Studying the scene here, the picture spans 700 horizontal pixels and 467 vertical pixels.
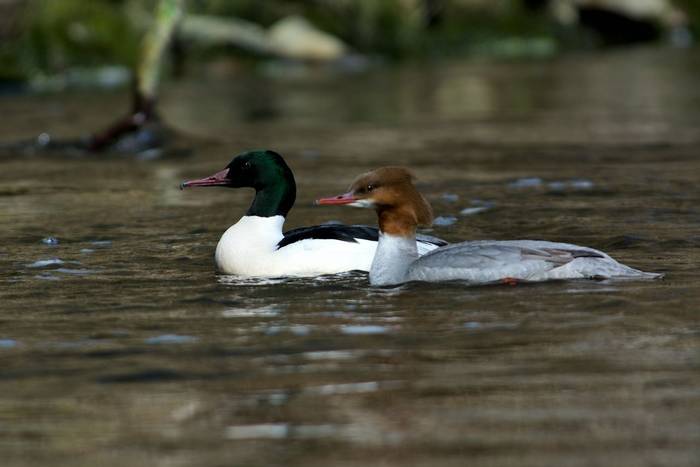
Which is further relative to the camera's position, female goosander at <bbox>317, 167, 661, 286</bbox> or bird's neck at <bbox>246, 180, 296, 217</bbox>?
bird's neck at <bbox>246, 180, 296, 217</bbox>

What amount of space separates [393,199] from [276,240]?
1.27m

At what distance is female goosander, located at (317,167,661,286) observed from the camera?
8.88m

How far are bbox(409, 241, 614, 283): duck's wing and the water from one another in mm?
98

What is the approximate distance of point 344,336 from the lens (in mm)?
7758

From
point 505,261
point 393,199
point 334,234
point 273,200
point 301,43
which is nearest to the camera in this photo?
point 505,261

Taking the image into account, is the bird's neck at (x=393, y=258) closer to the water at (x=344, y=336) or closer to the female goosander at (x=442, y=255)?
the female goosander at (x=442, y=255)

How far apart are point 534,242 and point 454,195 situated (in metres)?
5.31

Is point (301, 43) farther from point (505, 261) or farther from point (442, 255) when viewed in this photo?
point (505, 261)

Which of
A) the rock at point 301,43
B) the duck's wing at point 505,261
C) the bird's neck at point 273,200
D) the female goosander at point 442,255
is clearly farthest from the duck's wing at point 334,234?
the rock at point 301,43

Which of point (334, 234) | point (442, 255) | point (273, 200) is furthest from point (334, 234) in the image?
point (442, 255)

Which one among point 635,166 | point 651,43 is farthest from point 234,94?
point 651,43

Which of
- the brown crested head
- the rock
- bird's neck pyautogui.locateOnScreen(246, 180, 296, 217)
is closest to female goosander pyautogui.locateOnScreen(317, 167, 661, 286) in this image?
the brown crested head

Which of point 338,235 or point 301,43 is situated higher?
point 301,43

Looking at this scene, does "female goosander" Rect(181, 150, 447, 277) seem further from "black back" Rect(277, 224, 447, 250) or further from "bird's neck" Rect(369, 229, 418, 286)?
"bird's neck" Rect(369, 229, 418, 286)
